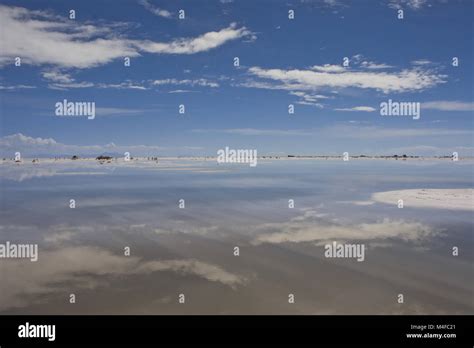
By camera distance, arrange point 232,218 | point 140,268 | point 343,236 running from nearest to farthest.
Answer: point 140,268, point 343,236, point 232,218

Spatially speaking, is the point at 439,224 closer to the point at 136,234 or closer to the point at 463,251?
the point at 463,251

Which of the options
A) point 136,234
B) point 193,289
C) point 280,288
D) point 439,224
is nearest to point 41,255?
point 136,234
